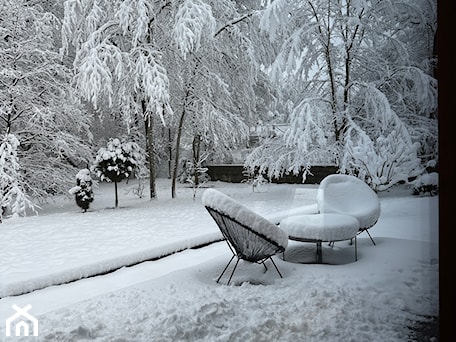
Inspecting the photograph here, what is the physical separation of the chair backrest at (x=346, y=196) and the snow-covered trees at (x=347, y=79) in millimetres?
107

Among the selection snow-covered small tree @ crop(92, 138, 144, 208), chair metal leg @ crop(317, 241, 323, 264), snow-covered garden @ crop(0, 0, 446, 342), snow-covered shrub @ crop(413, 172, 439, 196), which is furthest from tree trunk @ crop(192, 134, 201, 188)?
snow-covered shrub @ crop(413, 172, 439, 196)

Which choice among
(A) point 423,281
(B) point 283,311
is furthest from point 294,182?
(A) point 423,281

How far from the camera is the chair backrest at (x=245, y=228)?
1922 millimetres

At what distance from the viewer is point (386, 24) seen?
2195 millimetres

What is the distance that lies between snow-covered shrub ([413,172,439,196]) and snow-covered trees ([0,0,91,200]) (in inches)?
173

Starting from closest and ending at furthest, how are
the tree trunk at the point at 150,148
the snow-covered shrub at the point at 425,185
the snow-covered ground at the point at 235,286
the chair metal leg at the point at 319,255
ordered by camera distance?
1. the snow-covered shrub at the point at 425,185
2. the snow-covered ground at the point at 235,286
3. the chair metal leg at the point at 319,255
4. the tree trunk at the point at 150,148

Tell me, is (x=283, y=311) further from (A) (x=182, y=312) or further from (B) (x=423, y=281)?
(B) (x=423, y=281)

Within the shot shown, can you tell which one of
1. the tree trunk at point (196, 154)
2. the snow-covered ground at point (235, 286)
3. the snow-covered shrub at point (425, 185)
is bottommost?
the snow-covered ground at point (235, 286)

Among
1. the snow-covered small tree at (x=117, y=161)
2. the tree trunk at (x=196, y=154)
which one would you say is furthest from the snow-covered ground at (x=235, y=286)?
the snow-covered small tree at (x=117, y=161)

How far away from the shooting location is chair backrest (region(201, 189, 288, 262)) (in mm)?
1922

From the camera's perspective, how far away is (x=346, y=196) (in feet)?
8.68

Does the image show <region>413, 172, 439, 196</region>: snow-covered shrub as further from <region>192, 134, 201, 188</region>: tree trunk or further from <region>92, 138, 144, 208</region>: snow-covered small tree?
<region>92, 138, 144, 208</region>: snow-covered small tree

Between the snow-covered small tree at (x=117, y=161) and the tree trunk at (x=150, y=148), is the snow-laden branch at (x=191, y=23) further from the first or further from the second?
the snow-covered small tree at (x=117, y=161)

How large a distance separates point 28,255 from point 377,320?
2.23 m
